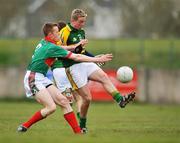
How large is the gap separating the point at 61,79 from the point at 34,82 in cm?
326

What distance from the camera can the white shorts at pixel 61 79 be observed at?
1811 centimetres

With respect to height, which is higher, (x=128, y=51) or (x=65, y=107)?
(x=65, y=107)

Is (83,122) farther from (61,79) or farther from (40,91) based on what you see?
(40,91)

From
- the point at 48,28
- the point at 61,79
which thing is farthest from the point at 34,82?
the point at 61,79

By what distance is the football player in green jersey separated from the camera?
14.9 m

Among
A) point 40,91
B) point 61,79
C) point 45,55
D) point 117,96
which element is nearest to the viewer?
point 40,91

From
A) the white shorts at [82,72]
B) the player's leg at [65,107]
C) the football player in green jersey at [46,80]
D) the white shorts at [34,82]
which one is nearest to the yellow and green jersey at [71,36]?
the white shorts at [82,72]

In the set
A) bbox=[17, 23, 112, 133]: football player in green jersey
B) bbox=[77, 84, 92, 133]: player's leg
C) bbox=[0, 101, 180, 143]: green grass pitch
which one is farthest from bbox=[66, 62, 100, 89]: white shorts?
bbox=[17, 23, 112, 133]: football player in green jersey

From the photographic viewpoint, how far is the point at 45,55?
15000 millimetres

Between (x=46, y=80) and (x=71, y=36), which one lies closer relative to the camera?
(x=46, y=80)

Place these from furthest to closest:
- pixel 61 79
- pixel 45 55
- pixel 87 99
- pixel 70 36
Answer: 1. pixel 61 79
2. pixel 70 36
3. pixel 87 99
4. pixel 45 55

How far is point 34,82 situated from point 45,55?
56 cm

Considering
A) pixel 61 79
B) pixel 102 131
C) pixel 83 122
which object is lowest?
pixel 102 131

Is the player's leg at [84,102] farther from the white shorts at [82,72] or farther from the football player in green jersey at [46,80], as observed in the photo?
the football player in green jersey at [46,80]
